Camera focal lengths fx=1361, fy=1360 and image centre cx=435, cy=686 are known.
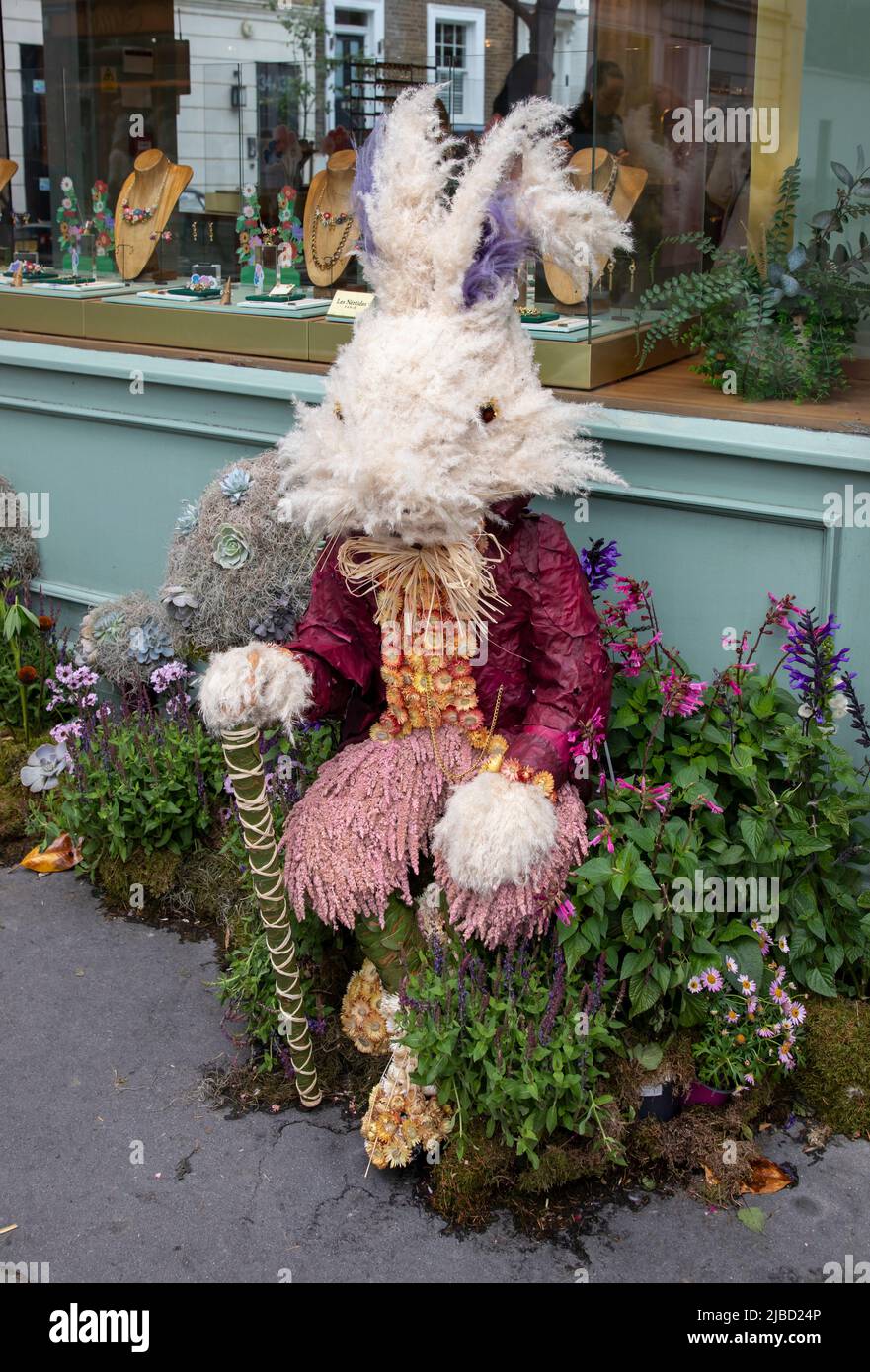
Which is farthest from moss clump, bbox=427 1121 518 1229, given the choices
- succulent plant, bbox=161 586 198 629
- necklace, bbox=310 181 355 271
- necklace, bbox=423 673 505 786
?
necklace, bbox=310 181 355 271

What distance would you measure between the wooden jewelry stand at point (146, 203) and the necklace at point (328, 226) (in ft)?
2.31

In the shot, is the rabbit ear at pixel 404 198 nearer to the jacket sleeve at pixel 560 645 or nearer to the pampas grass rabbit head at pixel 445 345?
the pampas grass rabbit head at pixel 445 345

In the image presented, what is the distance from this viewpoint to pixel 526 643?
3.10 metres

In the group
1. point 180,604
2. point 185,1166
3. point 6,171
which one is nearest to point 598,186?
point 180,604

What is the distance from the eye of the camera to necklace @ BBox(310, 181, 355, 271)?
482cm

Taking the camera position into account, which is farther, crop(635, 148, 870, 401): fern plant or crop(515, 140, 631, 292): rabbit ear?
crop(635, 148, 870, 401): fern plant

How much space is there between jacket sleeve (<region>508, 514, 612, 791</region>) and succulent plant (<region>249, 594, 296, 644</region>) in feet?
4.29

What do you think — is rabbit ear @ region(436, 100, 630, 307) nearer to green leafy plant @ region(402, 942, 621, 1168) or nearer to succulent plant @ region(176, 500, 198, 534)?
green leafy plant @ region(402, 942, 621, 1168)

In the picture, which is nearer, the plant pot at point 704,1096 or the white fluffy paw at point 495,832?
the white fluffy paw at point 495,832

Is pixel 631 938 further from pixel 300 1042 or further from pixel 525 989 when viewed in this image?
pixel 300 1042

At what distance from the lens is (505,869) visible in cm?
271

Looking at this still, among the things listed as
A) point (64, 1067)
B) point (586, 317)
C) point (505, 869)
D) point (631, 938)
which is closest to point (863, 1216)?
point (631, 938)

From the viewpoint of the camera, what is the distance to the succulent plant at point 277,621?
4172 mm

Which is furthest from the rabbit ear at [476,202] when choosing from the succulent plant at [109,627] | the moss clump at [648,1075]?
the succulent plant at [109,627]
